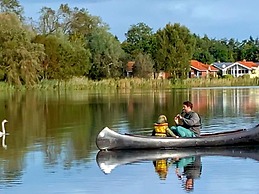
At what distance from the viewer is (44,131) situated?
2497 centimetres

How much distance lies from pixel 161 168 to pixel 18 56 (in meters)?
53.5

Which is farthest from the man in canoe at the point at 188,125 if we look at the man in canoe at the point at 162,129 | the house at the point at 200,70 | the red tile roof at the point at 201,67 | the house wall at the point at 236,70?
the house wall at the point at 236,70

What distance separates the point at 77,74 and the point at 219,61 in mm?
60383

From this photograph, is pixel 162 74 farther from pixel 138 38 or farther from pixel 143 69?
pixel 138 38

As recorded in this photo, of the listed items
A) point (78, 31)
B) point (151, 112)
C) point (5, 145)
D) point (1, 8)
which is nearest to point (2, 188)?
point (5, 145)

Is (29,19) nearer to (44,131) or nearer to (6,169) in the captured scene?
(44,131)

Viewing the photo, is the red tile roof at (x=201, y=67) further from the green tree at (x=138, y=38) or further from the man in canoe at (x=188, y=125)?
the man in canoe at (x=188, y=125)

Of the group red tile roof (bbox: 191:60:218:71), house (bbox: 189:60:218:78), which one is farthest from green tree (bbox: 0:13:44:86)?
red tile roof (bbox: 191:60:218:71)

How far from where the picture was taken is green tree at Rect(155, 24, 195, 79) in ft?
279

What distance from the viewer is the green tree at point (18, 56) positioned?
220 ft

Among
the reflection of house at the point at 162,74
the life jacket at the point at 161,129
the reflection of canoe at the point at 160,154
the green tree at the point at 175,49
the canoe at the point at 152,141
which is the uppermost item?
the green tree at the point at 175,49

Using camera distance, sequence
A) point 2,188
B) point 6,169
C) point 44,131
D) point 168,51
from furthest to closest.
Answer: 1. point 168,51
2. point 44,131
3. point 6,169
4. point 2,188

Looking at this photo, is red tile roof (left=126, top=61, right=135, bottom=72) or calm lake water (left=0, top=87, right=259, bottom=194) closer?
calm lake water (left=0, top=87, right=259, bottom=194)

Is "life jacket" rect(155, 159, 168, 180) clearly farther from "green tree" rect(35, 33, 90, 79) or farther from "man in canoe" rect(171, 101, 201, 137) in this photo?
"green tree" rect(35, 33, 90, 79)
